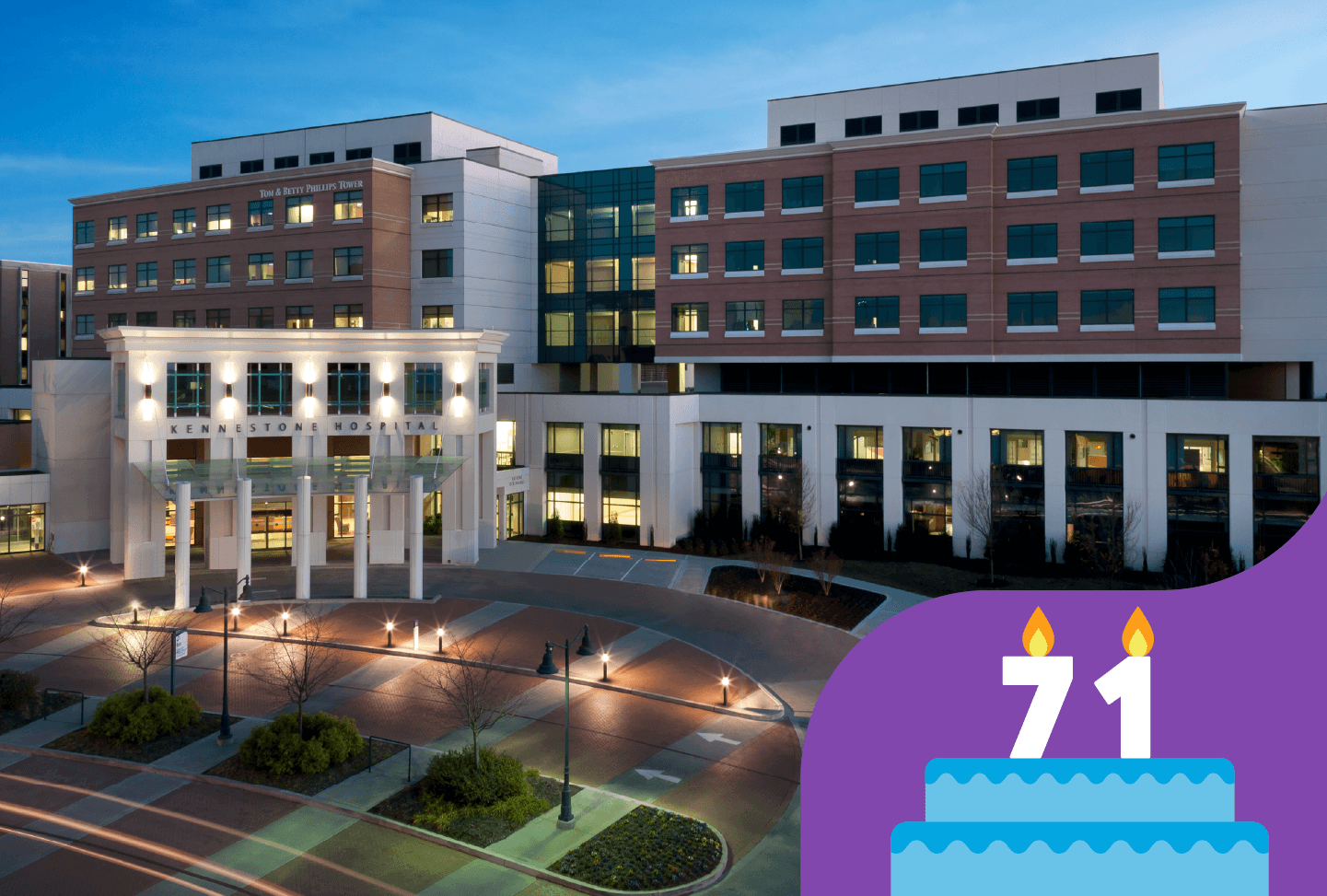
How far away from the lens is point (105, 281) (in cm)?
6494

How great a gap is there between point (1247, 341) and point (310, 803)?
46.7m

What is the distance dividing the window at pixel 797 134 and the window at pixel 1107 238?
18491 mm

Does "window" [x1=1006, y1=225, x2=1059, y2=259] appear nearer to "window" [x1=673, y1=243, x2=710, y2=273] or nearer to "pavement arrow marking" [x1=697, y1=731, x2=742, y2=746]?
"window" [x1=673, y1=243, x2=710, y2=273]

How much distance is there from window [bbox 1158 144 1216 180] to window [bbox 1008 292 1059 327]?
7443mm

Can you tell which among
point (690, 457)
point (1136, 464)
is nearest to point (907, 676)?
point (1136, 464)

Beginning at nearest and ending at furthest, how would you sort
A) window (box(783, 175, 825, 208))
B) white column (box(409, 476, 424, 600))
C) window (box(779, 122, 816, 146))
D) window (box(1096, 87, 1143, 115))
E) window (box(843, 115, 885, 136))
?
white column (box(409, 476, 424, 600)) → window (box(1096, 87, 1143, 115)) → window (box(783, 175, 825, 208)) → window (box(843, 115, 885, 136)) → window (box(779, 122, 816, 146))

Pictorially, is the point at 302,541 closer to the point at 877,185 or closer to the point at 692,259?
the point at 692,259

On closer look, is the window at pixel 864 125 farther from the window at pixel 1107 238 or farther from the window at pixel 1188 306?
the window at pixel 1188 306

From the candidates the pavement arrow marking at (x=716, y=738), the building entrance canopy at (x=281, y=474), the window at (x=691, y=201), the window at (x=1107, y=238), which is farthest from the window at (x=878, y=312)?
the pavement arrow marking at (x=716, y=738)

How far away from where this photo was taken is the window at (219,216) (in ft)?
198

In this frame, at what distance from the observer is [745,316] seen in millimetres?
53844

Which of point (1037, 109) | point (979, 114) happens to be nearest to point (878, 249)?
point (979, 114)

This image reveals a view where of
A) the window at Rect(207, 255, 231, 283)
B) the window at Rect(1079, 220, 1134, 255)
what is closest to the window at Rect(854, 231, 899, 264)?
the window at Rect(1079, 220, 1134, 255)

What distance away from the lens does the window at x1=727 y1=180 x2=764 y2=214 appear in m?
53.2
